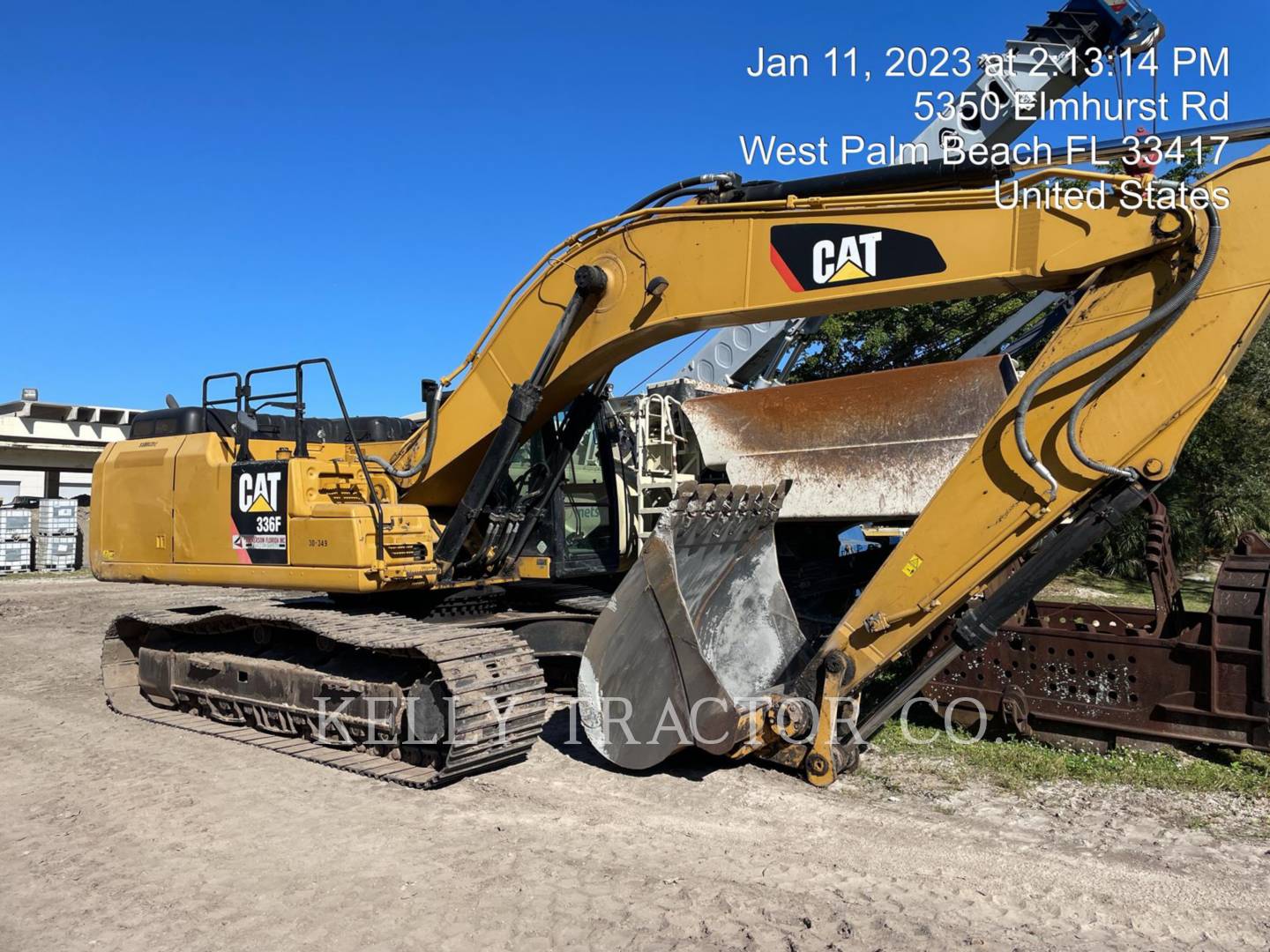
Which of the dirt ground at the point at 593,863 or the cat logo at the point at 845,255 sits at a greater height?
the cat logo at the point at 845,255

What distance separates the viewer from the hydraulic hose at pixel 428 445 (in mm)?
6566

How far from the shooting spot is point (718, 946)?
339 centimetres

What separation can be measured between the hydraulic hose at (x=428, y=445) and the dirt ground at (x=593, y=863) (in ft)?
6.10

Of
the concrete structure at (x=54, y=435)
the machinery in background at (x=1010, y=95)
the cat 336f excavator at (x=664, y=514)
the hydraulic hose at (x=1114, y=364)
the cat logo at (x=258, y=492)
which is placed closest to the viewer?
the hydraulic hose at (x=1114, y=364)

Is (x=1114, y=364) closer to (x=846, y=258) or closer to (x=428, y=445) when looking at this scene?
(x=846, y=258)

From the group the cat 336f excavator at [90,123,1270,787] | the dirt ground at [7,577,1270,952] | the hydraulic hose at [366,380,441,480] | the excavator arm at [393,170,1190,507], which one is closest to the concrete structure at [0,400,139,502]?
the cat 336f excavator at [90,123,1270,787]

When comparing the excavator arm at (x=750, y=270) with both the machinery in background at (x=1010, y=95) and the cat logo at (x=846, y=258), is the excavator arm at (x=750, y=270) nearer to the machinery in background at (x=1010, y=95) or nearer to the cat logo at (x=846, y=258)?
the cat logo at (x=846, y=258)

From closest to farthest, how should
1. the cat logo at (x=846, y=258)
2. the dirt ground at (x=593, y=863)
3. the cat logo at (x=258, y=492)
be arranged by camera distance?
the dirt ground at (x=593, y=863), the cat logo at (x=846, y=258), the cat logo at (x=258, y=492)

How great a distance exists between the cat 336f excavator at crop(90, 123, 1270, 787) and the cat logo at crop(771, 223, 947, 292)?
0.01 metres

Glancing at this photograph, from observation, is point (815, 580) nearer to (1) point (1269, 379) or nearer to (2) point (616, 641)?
(2) point (616, 641)

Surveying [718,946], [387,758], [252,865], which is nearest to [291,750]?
[387,758]

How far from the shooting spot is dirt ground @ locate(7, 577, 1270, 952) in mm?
3541

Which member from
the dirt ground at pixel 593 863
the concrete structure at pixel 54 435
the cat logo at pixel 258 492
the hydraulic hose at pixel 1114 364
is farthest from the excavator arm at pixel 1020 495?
the concrete structure at pixel 54 435

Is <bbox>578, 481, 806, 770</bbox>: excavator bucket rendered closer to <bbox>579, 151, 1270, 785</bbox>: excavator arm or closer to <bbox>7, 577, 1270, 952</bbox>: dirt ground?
<bbox>579, 151, 1270, 785</bbox>: excavator arm
